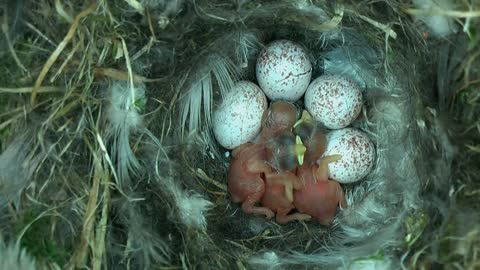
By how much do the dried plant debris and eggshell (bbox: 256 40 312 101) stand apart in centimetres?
7

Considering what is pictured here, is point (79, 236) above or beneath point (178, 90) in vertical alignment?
beneath

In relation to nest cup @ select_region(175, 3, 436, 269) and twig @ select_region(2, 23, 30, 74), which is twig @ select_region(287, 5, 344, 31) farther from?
twig @ select_region(2, 23, 30, 74)

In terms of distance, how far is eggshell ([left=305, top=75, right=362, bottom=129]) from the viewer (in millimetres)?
1949

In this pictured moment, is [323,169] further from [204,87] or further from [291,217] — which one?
[204,87]

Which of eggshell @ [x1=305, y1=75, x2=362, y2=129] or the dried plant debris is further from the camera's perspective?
A: eggshell @ [x1=305, y1=75, x2=362, y2=129]

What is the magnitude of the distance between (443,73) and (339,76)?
33 cm

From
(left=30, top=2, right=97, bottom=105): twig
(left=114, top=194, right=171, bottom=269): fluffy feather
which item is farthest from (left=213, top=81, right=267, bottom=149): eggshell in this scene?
(left=30, top=2, right=97, bottom=105): twig

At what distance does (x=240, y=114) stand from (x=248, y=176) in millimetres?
184

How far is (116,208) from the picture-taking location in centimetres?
178

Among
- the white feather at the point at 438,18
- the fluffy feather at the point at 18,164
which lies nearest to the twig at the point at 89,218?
the fluffy feather at the point at 18,164

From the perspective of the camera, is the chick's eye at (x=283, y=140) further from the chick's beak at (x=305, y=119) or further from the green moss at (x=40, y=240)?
the green moss at (x=40, y=240)

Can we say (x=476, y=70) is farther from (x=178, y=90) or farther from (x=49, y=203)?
(x=49, y=203)

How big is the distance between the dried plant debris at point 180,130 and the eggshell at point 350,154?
5cm

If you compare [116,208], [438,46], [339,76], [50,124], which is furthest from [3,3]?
[438,46]
